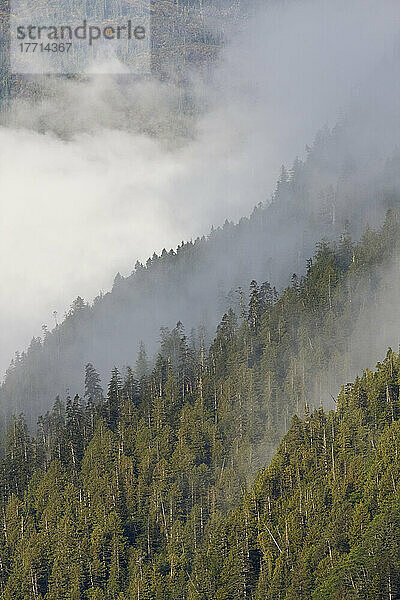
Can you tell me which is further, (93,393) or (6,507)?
(93,393)

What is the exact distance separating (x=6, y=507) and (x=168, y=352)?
149 ft

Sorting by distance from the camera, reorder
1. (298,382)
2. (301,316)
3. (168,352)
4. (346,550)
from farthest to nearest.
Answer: (168,352)
(301,316)
(298,382)
(346,550)

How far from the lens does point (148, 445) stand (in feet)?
536

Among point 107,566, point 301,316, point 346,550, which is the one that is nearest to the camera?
point 346,550

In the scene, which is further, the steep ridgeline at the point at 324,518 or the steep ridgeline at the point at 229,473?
the steep ridgeline at the point at 229,473

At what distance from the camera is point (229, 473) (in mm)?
144125

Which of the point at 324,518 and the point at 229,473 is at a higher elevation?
the point at 229,473

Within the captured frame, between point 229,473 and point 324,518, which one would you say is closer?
point 324,518

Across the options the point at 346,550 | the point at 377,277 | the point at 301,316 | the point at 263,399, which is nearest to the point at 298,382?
the point at 263,399

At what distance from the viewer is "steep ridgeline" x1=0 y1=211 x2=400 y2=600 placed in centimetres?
11038

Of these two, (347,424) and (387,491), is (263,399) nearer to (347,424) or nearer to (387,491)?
(347,424)

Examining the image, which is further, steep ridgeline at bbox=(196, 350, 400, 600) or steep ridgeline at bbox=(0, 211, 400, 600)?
steep ridgeline at bbox=(0, 211, 400, 600)

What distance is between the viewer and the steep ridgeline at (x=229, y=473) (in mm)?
110375

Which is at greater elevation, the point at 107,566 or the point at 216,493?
the point at 216,493
